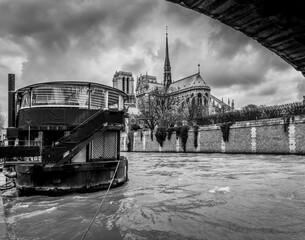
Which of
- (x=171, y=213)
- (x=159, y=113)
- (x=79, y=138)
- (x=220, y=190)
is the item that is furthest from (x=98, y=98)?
(x=159, y=113)

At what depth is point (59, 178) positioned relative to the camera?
10.4 metres

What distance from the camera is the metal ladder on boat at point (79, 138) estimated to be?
1009 cm

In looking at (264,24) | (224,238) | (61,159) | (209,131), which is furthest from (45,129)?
(209,131)

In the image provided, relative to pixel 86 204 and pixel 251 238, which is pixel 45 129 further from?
pixel 251 238

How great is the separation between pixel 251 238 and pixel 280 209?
109 inches

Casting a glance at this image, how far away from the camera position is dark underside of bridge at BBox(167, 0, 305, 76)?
3.12 m

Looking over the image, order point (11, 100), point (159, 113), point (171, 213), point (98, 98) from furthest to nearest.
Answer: point (159, 113), point (11, 100), point (98, 98), point (171, 213)

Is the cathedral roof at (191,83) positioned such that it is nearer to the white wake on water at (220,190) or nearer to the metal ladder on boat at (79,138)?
the white wake on water at (220,190)

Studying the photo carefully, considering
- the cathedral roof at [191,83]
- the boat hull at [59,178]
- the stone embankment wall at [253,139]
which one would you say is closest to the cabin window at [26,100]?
the boat hull at [59,178]

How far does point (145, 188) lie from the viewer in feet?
41.3

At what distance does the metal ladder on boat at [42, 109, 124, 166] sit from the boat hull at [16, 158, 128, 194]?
12.8 inches

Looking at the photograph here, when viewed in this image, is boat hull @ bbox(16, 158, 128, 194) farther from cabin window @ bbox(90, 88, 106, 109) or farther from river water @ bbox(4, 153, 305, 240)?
cabin window @ bbox(90, 88, 106, 109)

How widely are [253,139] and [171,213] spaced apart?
87.8ft

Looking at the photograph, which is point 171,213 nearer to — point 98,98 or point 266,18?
point 98,98
